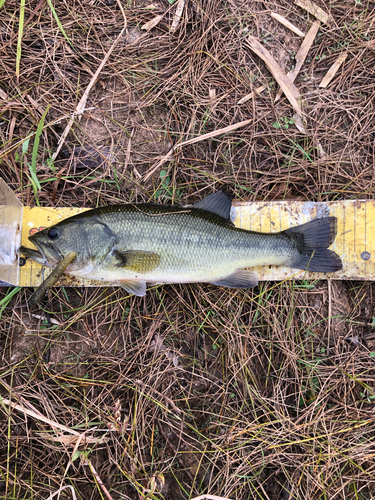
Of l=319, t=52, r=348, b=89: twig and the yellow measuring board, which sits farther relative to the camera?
l=319, t=52, r=348, b=89: twig

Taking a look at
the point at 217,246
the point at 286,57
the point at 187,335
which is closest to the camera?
the point at 217,246

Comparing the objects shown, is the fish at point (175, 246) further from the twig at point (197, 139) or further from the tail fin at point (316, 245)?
the twig at point (197, 139)

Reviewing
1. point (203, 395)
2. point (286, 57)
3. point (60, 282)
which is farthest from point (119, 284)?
point (286, 57)

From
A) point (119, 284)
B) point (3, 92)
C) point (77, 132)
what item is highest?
point (3, 92)

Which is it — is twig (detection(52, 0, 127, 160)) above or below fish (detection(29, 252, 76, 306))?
above

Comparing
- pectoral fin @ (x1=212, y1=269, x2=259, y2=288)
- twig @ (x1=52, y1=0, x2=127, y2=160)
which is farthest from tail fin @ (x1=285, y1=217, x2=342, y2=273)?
twig @ (x1=52, y1=0, x2=127, y2=160)

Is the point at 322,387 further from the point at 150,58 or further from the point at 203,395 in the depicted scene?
the point at 150,58

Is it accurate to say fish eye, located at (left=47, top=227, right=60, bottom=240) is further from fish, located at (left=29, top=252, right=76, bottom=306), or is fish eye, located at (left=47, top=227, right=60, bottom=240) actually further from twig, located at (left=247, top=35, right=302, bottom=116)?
twig, located at (left=247, top=35, right=302, bottom=116)

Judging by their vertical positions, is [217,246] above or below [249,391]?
above
